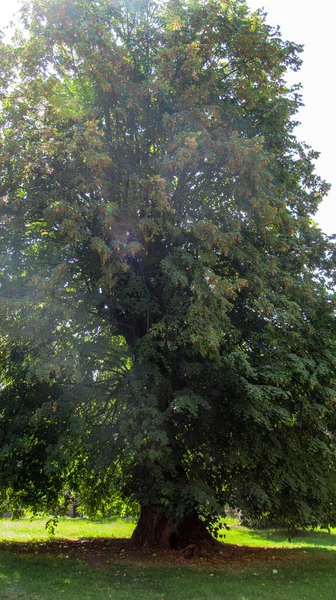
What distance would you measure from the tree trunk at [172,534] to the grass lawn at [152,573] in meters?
0.44

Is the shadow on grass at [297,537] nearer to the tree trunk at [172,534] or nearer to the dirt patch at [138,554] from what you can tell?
the dirt patch at [138,554]

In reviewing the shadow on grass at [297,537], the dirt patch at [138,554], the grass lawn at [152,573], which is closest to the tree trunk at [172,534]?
the dirt patch at [138,554]

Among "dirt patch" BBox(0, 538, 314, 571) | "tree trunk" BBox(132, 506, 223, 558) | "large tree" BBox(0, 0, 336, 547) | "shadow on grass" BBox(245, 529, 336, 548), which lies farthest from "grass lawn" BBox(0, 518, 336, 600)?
"shadow on grass" BBox(245, 529, 336, 548)

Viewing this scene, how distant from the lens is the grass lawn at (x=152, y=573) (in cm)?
713

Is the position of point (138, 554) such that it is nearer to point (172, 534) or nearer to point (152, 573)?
point (172, 534)

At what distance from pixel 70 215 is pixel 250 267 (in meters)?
3.86

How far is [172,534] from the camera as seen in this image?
34.5 ft

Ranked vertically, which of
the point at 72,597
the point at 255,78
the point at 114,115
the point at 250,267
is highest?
the point at 255,78

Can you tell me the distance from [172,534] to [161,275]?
19.6 ft

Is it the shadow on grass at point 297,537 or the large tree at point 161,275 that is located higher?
the large tree at point 161,275

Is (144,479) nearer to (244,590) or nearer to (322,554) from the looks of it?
(244,590)

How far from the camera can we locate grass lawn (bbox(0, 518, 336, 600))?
23.4 ft

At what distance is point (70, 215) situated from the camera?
8.33 meters

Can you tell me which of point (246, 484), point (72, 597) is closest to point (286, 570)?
point (246, 484)
